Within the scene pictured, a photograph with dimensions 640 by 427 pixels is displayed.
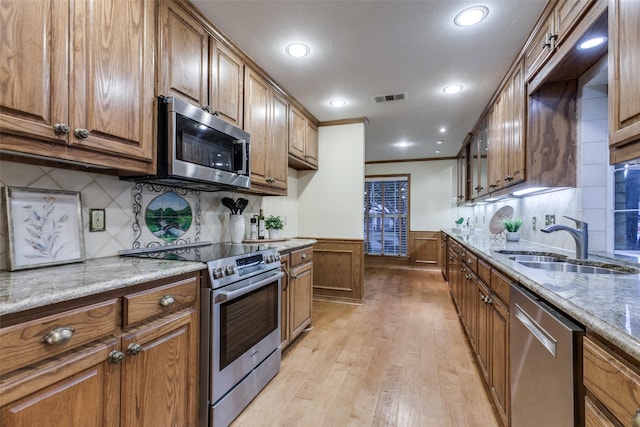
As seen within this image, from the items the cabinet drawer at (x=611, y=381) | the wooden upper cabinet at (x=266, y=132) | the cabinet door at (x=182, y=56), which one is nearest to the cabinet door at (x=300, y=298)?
the wooden upper cabinet at (x=266, y=132)

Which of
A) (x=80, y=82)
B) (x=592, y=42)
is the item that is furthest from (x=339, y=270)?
(x=80, y=82)

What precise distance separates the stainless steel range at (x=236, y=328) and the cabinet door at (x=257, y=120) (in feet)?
2.66

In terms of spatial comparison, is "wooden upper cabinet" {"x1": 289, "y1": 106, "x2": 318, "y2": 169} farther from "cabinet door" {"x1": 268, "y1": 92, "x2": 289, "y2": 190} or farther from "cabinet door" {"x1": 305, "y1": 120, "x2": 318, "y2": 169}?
"cabinet door" {"x1": 268, "y1": 92, "x2": 289, "y2": 190}

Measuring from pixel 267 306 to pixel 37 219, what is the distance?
1.25 m

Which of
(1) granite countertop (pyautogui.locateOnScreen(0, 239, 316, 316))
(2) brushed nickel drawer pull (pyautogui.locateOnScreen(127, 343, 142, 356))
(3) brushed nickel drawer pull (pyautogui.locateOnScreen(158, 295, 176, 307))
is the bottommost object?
(2) brushed nickel drawer pull (pyautogui.locateOnScreen(127, 343, 142, 356))

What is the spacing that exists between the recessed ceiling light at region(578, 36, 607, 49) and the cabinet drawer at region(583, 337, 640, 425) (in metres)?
1.56

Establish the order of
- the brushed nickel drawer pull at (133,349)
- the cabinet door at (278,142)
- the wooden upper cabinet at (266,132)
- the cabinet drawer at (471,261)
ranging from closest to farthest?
the brushed nickel drawer pull at (133,349) → the cabinet drawer at (471,261) → the wooden upper cabinet at (266,132) → the cabinet door at (278,142)

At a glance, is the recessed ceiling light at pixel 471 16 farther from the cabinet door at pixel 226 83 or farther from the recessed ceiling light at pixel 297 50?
the cabinet door at pixel 226 83

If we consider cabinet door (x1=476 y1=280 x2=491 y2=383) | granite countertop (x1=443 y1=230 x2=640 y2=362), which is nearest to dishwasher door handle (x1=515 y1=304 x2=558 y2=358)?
granite countertop (x1=443 y1=230 x2=640 y2=362)

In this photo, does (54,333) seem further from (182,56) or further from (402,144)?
(402,144)

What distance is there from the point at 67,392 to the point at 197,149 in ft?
4.16

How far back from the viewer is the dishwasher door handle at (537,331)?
92cm

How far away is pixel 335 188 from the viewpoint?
377 cm

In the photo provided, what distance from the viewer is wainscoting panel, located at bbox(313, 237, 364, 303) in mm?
3656
